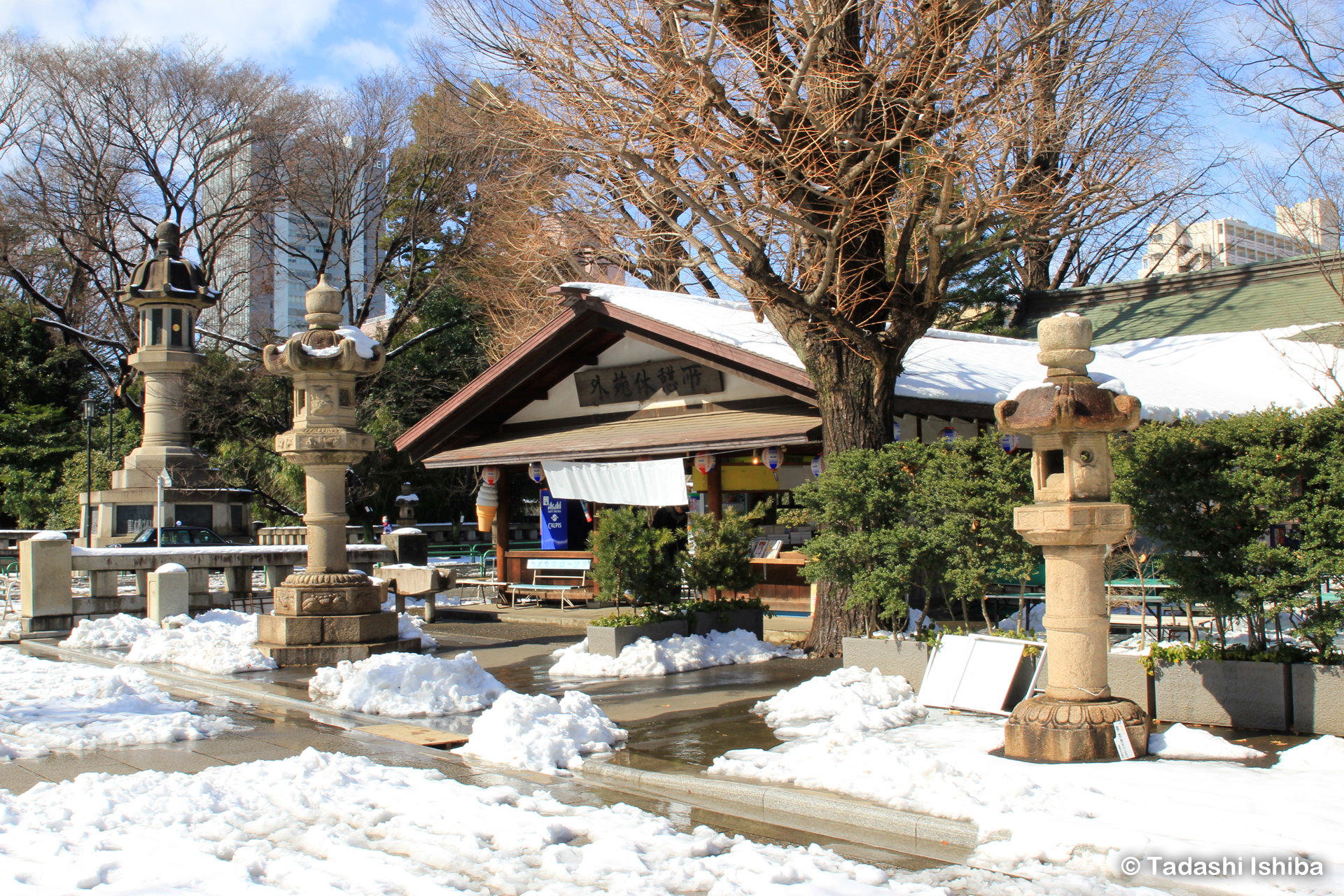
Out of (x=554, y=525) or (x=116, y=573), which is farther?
(x=554, y=525)

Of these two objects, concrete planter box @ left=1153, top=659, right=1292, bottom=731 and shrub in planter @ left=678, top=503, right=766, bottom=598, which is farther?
shrub in planter @ left=678, top=503, right=766, bottom=598

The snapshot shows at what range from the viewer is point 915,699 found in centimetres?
870

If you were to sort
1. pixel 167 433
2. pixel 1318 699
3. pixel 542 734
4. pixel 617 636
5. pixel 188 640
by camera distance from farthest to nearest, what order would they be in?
pixel 167 433
pixel 188 640
pixel 617 636
pixel 542 734
pixel 1318 699

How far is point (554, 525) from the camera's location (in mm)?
18922

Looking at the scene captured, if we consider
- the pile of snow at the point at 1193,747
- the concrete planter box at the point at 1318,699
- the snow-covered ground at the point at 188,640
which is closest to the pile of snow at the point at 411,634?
the snow-covered ground at the point at 188,640

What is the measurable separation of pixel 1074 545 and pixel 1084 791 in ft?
5.53

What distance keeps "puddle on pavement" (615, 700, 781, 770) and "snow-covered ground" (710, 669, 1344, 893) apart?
236mm

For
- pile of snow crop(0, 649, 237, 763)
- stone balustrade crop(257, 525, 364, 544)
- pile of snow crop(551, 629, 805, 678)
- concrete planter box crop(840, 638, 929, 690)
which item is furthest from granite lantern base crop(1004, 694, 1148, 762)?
stone balustrade crop(257, 525, 364, 544)

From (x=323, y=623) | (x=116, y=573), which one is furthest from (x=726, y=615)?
(x=116, y=573)

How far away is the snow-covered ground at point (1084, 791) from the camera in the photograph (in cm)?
504

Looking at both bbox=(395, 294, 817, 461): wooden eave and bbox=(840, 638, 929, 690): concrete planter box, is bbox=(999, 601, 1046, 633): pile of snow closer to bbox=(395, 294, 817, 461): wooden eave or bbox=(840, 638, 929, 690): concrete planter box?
bbox=(840, 638, 929, 690): concrete planter box

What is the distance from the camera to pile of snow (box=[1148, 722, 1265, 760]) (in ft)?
21.7

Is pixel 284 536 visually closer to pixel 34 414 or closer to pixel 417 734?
pixel 34 414

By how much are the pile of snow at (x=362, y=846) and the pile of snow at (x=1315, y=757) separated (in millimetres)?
2467
